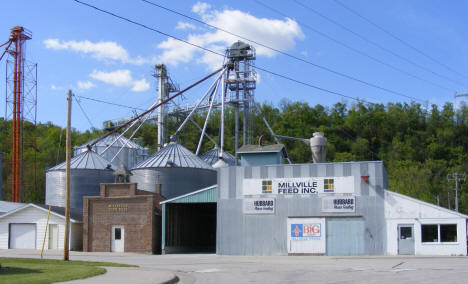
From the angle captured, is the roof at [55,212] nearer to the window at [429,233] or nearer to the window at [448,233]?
→ the window at [429,233]

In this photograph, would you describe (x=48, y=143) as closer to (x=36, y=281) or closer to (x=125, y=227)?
(x=125, y=227)

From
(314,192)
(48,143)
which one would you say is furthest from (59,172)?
(48,143)

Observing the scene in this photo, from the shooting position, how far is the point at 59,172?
5944 centimetres

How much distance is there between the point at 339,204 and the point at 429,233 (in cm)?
577

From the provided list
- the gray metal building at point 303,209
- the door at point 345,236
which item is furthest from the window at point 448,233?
the door at point 345,236

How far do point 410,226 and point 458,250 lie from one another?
3081 mm

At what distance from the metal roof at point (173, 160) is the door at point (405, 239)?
26.0 meters

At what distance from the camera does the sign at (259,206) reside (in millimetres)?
38156

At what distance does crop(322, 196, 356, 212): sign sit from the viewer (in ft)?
119

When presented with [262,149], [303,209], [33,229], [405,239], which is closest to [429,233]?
[405,239]

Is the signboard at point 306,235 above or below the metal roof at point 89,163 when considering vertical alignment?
below

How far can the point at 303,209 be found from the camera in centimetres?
3738

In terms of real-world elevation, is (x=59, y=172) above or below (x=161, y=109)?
below

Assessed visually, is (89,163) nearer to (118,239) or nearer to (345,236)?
(118,239)
